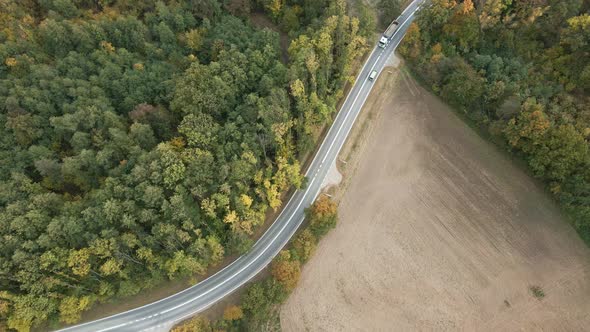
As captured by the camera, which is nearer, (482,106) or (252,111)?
(252,111)

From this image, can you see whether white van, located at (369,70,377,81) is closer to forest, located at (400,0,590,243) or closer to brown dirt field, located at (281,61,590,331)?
forest, located at (400,0,590,243)

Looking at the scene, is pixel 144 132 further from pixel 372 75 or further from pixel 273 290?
pixel 372 75

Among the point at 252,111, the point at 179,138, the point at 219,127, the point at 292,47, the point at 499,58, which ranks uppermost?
the point at 499,58

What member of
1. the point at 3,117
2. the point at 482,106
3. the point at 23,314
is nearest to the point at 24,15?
the point at 3,117

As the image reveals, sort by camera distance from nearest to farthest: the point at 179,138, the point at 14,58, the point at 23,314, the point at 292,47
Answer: the point at 23,314 → the point at 179,138 → the point at 14,58 → the point at 292,47

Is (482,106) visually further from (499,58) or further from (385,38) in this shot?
(385,38)

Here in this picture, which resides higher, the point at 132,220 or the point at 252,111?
the point at 252,111

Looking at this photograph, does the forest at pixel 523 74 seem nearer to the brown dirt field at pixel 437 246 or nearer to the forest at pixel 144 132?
the brown dirt field at pixel 437 246
